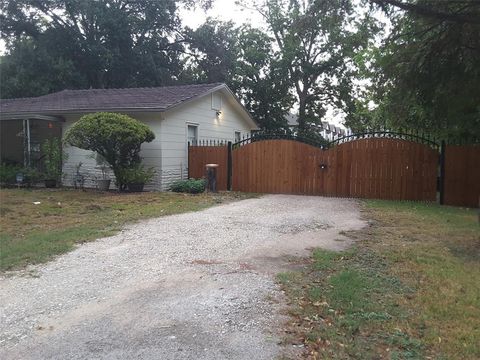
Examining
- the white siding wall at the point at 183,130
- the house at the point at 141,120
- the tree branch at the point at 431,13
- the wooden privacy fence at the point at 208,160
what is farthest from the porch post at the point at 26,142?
the tree branch at the point at 431,13

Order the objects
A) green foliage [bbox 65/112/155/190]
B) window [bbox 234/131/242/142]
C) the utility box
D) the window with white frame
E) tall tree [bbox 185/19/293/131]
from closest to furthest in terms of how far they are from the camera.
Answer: green foliage [bbox 65/112/155/190] < the utility box < the window with white frame < window [bbox 234/131/242/142] < tall tree [bbox 185/19/293/131]

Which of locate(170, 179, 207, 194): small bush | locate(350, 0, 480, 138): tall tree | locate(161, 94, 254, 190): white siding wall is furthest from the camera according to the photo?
locate(161, 94, 254, 190): white siding wall

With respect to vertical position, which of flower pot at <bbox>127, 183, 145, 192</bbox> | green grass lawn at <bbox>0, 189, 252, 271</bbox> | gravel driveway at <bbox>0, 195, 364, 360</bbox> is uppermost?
flower pot at <bbox>127, 183, 145, 192</bbox>

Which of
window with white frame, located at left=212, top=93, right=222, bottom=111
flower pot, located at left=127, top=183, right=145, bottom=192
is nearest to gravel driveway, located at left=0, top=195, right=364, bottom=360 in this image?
flower pot, located at left=127, top=183, right=145, bottom=192

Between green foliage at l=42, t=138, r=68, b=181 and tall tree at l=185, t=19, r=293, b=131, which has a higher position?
tall tree at l=185, t=19, r=293, b=131

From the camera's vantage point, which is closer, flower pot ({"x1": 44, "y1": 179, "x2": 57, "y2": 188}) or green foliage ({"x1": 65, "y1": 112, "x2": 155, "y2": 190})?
green foliage ({"x1": 65, "y1": 112, "x2": 155, "y2": 190})

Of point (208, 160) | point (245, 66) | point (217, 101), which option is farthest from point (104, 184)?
point (245, 66)

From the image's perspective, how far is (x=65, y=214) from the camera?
9680mm

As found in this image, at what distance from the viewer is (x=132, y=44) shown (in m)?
27.1

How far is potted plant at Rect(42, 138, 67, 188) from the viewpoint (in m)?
15.0

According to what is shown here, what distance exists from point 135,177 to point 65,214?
4130mm

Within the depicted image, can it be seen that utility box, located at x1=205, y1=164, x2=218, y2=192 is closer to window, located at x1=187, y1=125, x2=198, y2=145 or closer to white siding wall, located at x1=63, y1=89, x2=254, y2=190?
white siding wall, located at x1=63, y1=89, x2=254, y2=190

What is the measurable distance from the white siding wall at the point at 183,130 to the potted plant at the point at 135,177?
85 cm

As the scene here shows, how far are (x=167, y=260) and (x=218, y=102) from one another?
1313 cm
